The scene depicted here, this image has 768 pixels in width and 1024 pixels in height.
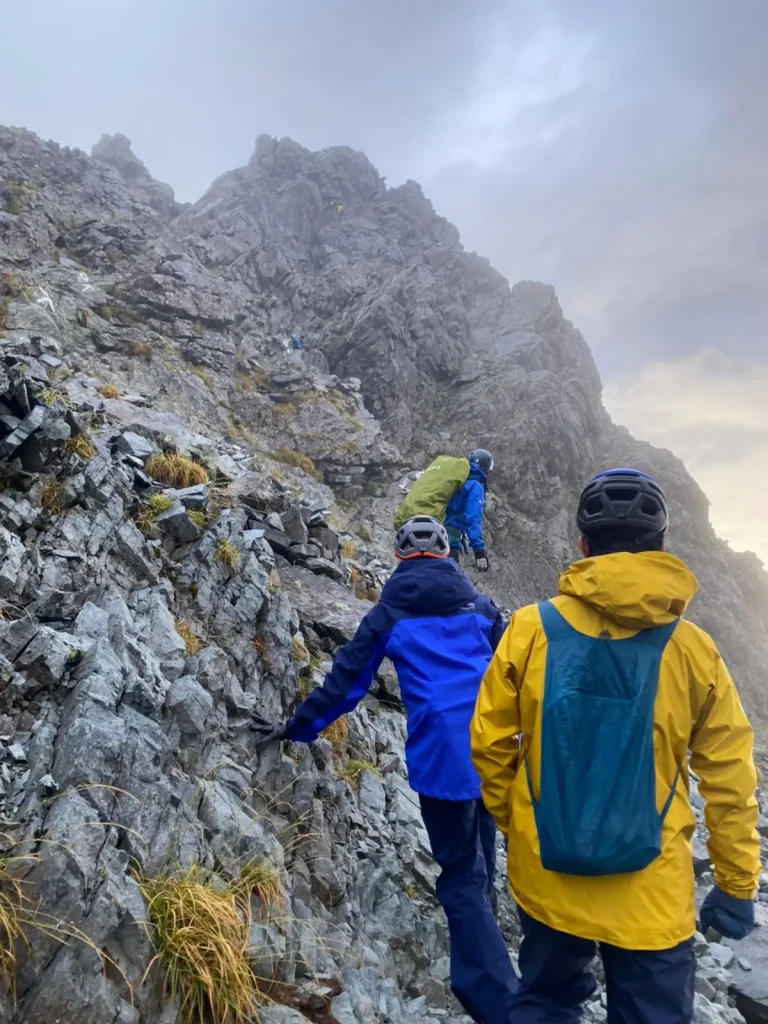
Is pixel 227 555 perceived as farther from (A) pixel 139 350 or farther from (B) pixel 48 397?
(A) pixel 139 350

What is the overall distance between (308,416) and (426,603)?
2023 centimetres

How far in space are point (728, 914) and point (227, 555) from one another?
634 cm

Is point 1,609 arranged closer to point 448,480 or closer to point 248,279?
point 448,480

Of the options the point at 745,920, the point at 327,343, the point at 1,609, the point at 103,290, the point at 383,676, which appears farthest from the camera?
the point at 327,343

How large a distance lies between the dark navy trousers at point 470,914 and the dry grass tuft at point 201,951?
1440 mm

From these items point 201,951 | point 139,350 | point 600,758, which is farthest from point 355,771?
point 139,350

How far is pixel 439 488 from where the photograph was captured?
421 inches

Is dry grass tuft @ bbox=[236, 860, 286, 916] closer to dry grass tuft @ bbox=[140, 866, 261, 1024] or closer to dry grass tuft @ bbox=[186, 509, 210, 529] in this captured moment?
dry grass tuft @ bbox=[140, 866, 261, 1024]

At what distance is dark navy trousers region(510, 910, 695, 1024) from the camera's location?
2.71 metres

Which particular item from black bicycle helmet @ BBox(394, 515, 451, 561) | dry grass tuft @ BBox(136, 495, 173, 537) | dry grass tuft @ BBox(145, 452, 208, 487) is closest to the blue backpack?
black bicycle helmet @ BBox(394, 515, 451, 561)

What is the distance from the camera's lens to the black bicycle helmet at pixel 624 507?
3.23m

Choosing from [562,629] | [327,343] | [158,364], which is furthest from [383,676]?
[327,343]

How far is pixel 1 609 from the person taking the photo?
520 cm

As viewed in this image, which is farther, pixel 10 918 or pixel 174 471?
pixel 174 471
